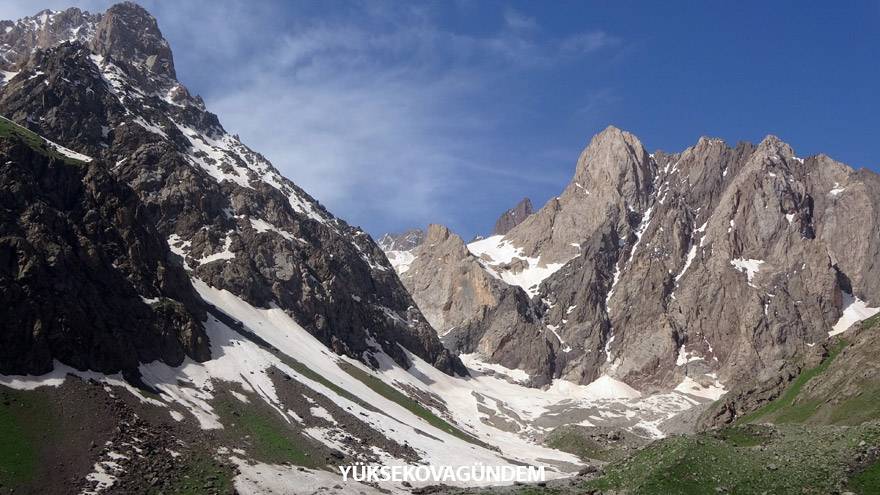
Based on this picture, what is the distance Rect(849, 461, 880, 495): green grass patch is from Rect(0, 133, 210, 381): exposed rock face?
299ft

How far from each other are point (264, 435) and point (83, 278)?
1468 inches

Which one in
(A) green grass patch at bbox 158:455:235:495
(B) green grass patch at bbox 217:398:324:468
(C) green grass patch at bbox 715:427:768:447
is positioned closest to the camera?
(C) green grass patch at bbox 715:427:768:447

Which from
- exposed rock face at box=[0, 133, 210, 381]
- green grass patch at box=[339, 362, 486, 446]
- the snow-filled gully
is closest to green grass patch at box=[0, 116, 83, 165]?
exposed rock face at box=[0, 133, 210, 381]

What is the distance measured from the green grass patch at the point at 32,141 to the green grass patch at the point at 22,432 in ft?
189

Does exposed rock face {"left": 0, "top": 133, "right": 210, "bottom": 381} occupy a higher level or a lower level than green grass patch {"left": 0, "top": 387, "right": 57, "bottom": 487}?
higher

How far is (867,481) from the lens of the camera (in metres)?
46.5

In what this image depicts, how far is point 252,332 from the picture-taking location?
538 ft

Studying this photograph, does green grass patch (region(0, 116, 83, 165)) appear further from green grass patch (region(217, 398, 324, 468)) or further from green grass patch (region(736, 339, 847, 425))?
green grass patch (region(736, 339, 847, 425))

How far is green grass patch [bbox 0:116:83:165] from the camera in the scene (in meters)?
129

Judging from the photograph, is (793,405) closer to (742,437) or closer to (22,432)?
(742,437)

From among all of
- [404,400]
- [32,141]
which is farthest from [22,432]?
[404,400]

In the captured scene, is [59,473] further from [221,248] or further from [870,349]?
[221,248]

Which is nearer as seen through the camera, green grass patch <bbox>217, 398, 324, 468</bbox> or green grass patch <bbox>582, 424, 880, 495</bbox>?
green grass patch <bbox>582, 424, 880, 495</bbox>

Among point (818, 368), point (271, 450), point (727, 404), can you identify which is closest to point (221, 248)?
point (271, 450)
